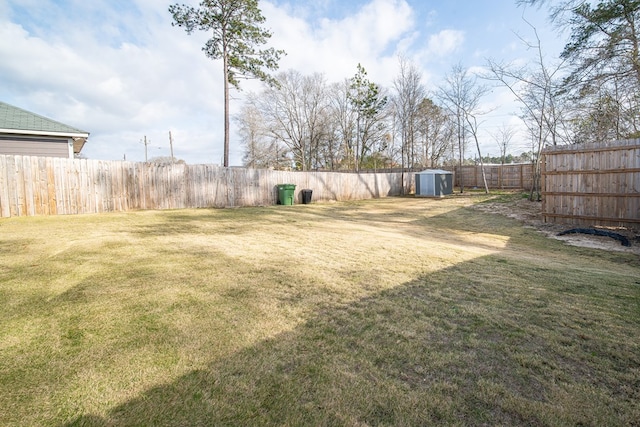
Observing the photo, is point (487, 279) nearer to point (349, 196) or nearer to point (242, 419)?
point (242, 419)

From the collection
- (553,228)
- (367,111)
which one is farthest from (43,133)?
(367,111)

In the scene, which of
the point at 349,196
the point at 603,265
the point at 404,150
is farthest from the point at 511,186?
the point at 603,265

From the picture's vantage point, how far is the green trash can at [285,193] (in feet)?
45.4

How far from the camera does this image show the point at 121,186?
948 cm

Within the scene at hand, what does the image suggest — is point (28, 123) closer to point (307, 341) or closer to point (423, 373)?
point (307, 341)

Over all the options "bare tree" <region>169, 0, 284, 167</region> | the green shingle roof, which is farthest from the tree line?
the green shingle roof

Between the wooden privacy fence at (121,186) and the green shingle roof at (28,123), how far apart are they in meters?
4.40

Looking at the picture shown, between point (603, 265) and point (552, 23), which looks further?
point (552, 23)

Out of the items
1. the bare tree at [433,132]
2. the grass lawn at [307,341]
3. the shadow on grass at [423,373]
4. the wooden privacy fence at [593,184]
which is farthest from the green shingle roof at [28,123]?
the bare tree at [433,132]

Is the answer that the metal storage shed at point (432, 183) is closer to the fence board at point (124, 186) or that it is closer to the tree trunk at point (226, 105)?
the fence board at point (124, 186)

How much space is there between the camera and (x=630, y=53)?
796 centimetres

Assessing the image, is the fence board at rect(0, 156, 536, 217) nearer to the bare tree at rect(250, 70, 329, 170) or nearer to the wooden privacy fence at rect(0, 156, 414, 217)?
the wooden privacy fence at rect(0, 156, 414, 217)

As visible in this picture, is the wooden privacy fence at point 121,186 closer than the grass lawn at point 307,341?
No

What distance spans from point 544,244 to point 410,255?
15.1 ft
